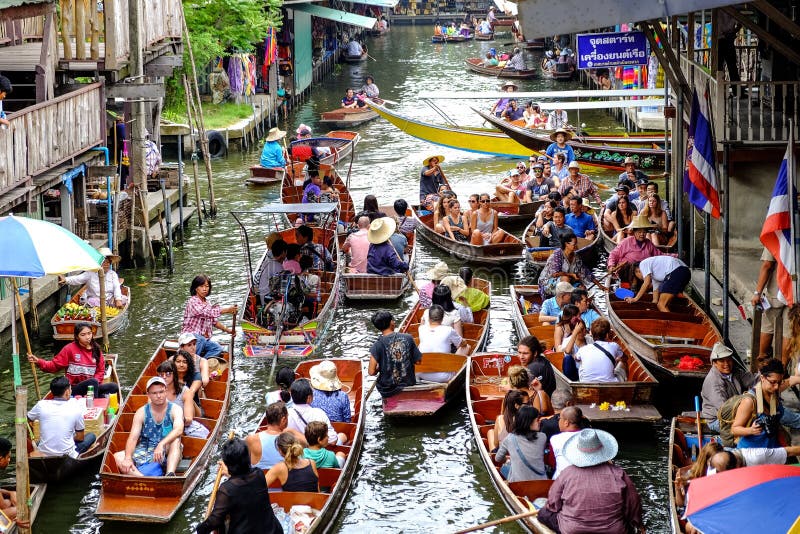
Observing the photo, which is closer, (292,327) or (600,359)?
(600,359)

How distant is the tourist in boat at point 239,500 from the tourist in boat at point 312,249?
9.05 m

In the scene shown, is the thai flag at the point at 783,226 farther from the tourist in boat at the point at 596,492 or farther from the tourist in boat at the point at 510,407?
the tourist in boat at the point at 596,492

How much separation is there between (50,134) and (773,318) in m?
9.98

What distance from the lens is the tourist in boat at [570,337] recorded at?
13.0 meters

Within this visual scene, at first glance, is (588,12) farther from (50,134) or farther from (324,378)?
(50,134)

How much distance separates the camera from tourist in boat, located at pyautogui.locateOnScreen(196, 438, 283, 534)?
28.2ft

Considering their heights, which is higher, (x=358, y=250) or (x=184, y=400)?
(x=358, y=250)

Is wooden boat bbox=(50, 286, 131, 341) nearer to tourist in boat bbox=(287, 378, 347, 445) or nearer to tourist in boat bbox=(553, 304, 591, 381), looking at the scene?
tourist in boat bbox=(287, 378, 347, 445)

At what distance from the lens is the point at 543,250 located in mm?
18938

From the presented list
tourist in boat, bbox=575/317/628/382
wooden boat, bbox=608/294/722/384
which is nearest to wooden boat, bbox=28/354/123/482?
tourist in boat, bbox=575/317/628/382

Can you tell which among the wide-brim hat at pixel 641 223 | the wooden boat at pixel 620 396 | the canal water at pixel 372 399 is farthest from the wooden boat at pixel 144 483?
the wide-brim hat at pixel 641 223

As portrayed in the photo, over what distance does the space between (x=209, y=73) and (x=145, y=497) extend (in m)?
24.7

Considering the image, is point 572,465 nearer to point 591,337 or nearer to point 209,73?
point 591,337

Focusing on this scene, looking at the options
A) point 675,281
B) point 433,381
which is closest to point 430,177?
point 675,281
